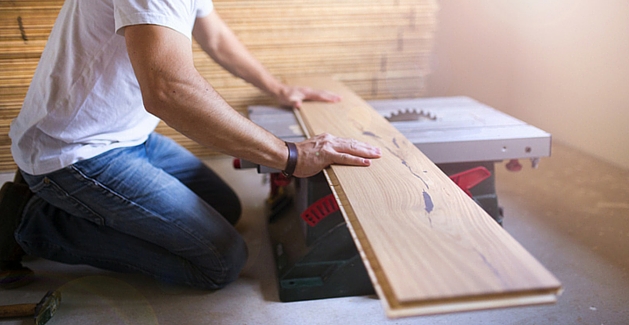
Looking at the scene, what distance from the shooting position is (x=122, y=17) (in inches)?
47.1

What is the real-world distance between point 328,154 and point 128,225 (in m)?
0.69

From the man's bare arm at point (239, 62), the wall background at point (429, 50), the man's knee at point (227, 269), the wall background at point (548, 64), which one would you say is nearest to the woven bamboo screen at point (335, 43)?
the wall background at point (429, 50)

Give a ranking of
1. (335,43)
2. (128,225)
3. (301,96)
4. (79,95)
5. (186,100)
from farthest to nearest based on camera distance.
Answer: (335,43) → (301,96) → (128,225) → (79,95) → (186,100)

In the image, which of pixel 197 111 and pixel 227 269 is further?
pixel 227 269

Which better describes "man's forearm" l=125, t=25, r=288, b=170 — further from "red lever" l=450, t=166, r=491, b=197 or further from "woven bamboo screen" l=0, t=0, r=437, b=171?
"woven bamboo screen" l=0, t=0, r=437, b=171

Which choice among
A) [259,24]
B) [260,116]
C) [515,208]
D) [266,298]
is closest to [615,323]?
[515,208]

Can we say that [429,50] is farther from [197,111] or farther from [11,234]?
[11,234]

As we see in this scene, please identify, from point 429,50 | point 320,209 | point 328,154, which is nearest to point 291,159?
point 328,154

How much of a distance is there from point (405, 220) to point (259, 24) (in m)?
1.75

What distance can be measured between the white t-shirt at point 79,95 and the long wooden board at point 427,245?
61 cm

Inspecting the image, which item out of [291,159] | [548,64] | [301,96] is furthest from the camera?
[548,64]

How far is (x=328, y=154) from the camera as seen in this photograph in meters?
1.33

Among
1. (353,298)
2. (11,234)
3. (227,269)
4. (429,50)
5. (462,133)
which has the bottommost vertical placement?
(353,298)

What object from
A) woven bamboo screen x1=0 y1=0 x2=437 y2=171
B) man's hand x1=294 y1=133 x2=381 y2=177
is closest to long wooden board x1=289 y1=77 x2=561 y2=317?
man's hand x1=294 y1=133 x2=381 y2=177
